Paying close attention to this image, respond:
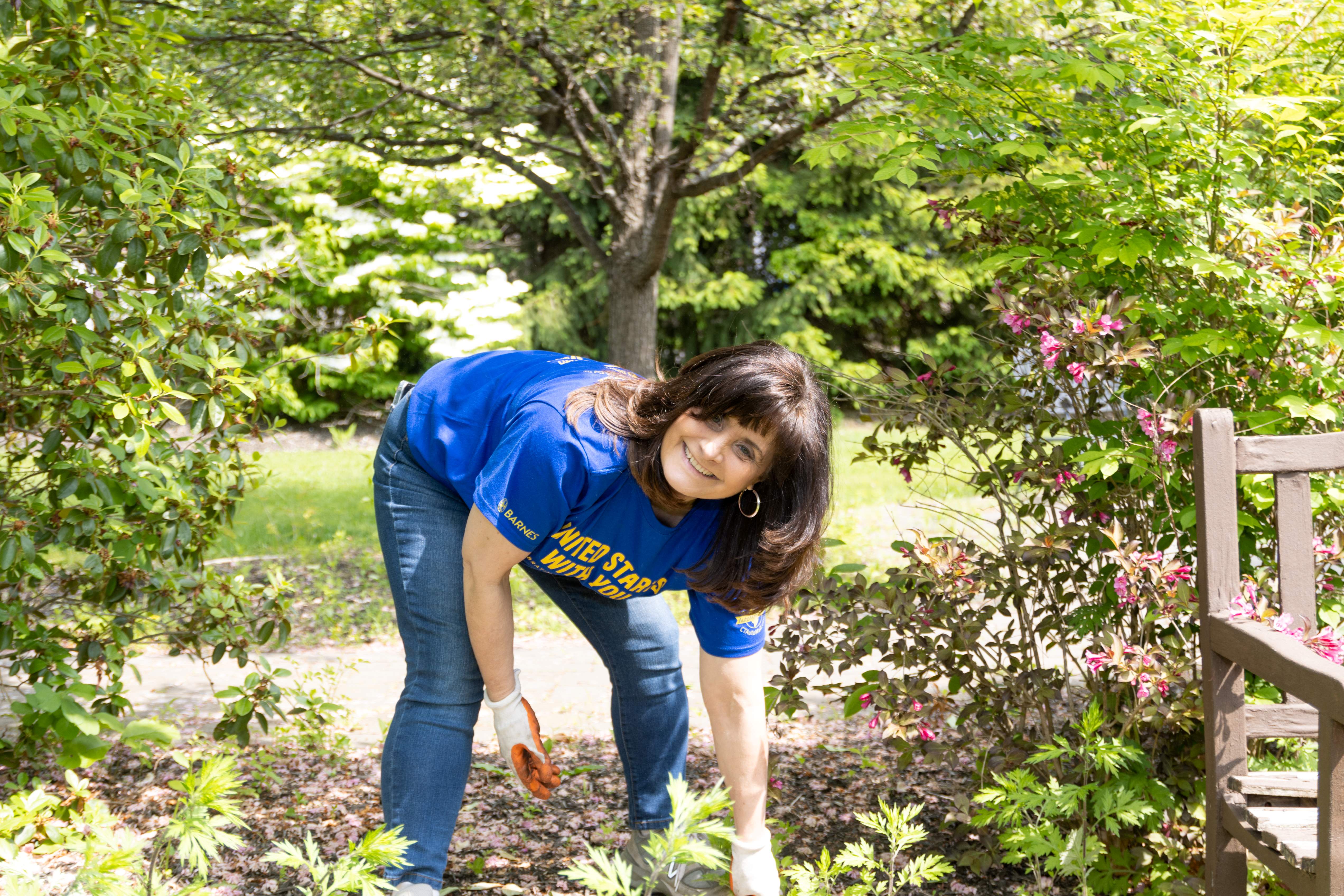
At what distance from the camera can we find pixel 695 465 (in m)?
1.79

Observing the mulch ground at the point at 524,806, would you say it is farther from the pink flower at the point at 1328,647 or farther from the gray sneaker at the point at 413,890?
the pink flower at the point at 1328,647

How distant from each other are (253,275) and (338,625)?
2.67 meters

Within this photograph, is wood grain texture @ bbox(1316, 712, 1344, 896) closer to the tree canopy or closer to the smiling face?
the smiling face

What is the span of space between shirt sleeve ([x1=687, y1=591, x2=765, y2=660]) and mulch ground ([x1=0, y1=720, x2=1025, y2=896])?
1.81ft

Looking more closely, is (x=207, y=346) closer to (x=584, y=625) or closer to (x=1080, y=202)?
(x=584, y=625)

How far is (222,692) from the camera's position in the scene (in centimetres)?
266

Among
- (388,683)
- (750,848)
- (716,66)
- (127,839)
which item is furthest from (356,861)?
(716,66)

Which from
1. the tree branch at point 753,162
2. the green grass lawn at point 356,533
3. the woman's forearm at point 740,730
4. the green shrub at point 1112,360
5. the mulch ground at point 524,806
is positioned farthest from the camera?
the tree branch at point 753,162

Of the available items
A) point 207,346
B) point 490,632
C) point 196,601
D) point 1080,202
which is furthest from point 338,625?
point 1080,202

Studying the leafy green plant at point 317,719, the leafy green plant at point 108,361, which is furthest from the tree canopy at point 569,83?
the leafy green plant at point 317,719

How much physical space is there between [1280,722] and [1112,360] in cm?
72

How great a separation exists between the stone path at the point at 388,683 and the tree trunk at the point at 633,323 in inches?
76.2

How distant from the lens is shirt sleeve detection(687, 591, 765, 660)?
202cm

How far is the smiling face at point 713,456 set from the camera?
69.6 inches
